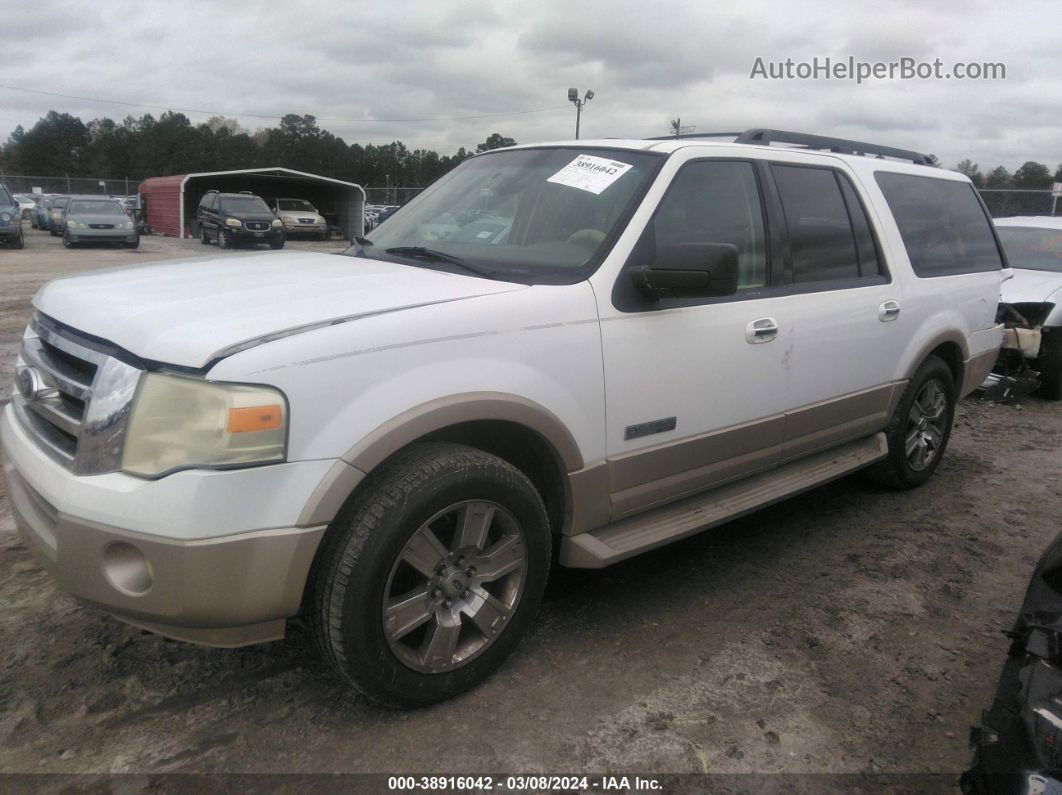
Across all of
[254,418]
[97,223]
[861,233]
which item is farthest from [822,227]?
[97,223]

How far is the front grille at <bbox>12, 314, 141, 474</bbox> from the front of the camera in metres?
2.18

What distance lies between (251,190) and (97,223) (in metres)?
13.0

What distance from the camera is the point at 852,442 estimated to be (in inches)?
172

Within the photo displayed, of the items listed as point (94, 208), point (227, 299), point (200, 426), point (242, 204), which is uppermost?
point (242, 204)

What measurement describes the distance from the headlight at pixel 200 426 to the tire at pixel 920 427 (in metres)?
3.64

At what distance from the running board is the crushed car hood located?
161 inches


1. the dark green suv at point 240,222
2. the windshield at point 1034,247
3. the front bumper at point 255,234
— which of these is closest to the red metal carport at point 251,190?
the dark green suv at point 240,222

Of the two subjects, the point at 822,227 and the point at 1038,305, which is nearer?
the point at 822,227

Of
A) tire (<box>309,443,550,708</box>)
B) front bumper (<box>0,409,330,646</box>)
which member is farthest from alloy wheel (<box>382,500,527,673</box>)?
front bumper (<box>0,409,330,646</box>)

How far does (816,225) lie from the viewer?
3877 mm

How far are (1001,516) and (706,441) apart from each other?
8.03 feet

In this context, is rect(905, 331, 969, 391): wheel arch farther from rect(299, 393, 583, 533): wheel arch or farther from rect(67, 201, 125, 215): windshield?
rect(67, 201, 125, 215): windshield

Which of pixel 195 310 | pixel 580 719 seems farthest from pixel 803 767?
pixel 195 310

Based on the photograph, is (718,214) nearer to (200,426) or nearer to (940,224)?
(940,224)
